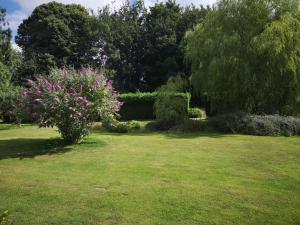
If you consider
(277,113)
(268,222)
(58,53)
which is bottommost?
(268,222)

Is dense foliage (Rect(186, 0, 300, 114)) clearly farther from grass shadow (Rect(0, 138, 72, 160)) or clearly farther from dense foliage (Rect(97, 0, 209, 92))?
dense foliage (Rect(97, 0, 209, 92))

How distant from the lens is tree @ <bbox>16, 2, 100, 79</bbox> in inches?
1486

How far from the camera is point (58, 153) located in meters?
11.3

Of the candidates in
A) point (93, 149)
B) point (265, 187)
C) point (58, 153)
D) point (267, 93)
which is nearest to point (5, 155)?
point (58, 153)

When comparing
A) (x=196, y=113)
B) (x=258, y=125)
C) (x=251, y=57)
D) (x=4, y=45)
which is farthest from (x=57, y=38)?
(x=258, y=125)

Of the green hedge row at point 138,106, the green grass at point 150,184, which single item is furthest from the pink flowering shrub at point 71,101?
the green hedge row at point 138,106

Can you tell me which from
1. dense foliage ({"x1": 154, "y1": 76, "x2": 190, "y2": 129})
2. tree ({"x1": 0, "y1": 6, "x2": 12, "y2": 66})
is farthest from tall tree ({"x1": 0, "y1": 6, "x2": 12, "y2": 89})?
dense foliage ({"x1": 154, "y1": 76, "x2": 190, "y2": 129})

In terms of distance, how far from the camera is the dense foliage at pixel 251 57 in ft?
59.6

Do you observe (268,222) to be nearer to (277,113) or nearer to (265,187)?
(265,187)

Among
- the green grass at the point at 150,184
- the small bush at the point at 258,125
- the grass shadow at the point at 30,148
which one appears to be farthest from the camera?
the small bush at the point at 258,125

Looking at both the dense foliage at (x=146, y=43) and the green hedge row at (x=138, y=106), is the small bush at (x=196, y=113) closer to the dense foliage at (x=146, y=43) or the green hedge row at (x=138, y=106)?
the green hedge row at (x=138, y=106)

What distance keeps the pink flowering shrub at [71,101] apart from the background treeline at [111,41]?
79.2 ft

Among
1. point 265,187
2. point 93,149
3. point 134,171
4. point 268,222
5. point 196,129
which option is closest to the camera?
point 268,222

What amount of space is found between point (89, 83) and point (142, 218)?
746cm
